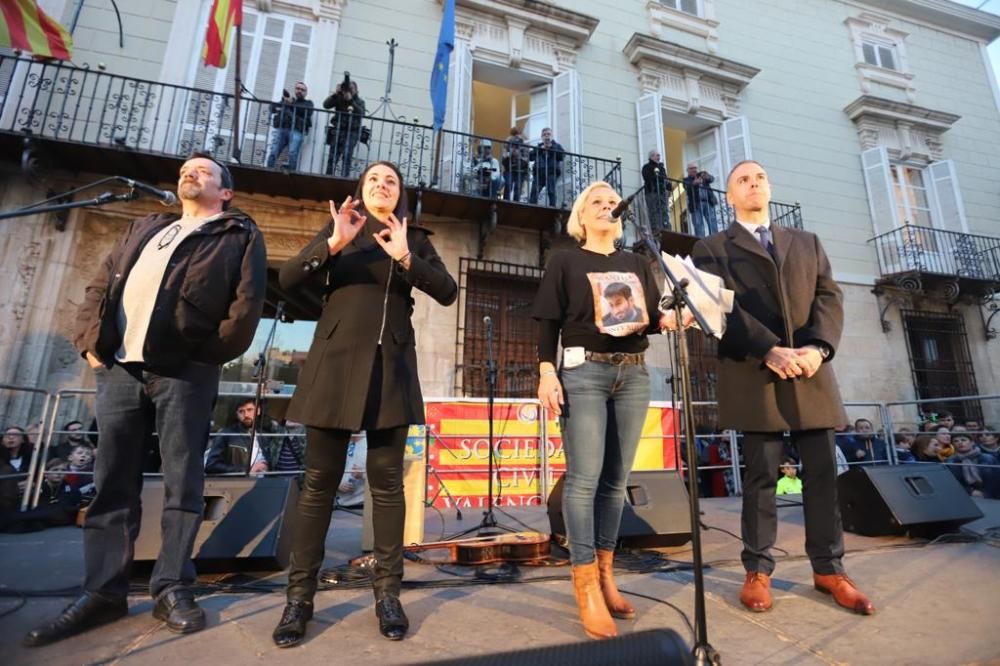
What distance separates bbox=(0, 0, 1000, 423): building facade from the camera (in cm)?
644

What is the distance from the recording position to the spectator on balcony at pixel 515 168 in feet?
25.1

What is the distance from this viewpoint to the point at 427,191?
696 cm

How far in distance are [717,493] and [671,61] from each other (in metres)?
8.12

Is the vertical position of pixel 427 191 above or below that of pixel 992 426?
above

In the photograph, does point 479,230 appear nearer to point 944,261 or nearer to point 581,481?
point 581,481

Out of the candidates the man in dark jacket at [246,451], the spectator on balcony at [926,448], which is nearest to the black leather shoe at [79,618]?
the man in dark jacket at [246,451]

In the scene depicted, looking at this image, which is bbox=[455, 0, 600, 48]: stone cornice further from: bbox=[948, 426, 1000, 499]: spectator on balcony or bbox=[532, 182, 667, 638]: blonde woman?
bbox=[948, 426, 1000, 499]: spectator on balcony

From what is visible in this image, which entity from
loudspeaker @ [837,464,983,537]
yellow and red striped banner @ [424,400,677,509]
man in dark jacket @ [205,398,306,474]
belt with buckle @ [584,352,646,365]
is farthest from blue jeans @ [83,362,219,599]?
loudspeaker @ [837,464,983,537]

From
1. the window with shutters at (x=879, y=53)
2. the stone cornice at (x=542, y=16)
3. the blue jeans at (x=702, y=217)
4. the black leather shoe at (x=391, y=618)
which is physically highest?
the window with shutters at (x=879, y=53)

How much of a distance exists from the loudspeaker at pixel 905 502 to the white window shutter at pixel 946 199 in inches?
410

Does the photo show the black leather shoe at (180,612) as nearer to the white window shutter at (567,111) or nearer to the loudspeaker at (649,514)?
the loudspeaker at (649,514)

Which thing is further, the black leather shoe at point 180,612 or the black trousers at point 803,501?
the black trousers at point 803,501

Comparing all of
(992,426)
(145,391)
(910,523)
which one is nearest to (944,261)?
(992,426)

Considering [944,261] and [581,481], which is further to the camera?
[944,261]
